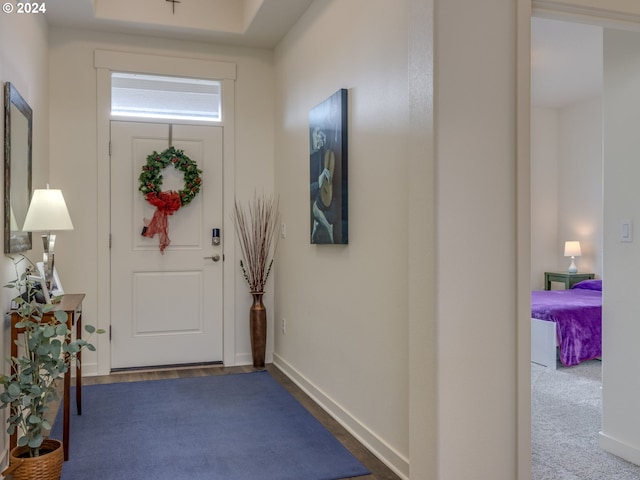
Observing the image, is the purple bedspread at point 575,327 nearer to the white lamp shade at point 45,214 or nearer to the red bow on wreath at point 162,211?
the red bow on wreath at point 162,211

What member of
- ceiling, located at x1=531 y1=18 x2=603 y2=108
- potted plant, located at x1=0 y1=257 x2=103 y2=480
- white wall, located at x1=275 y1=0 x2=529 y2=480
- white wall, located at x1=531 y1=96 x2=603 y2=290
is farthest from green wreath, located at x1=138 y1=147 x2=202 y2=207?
white wall, located at x1=531 y1=96 x2=603 y2=290

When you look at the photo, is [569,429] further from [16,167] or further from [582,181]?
[582,181]

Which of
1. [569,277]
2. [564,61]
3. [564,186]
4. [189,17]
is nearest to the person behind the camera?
[189,17]

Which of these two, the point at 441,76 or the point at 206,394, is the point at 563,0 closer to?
the point at 441,76

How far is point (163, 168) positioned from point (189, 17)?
3.87 feet

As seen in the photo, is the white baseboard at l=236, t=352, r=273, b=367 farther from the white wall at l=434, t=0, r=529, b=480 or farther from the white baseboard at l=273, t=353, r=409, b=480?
the white wall at l=434, t=0, r=529, b=480

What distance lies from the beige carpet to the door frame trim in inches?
97.0

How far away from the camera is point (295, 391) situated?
390cm

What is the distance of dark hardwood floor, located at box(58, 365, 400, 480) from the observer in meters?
2.66

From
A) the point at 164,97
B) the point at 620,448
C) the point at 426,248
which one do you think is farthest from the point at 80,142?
the point at 620,448

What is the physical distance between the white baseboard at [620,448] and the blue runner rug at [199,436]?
130 centimetres

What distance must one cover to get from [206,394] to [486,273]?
7.95ft

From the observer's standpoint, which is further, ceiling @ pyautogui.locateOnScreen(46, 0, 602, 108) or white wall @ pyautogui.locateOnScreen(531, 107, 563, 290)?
white wall @ pyautogui.locateOnScreen(531, 107, 563, 290)

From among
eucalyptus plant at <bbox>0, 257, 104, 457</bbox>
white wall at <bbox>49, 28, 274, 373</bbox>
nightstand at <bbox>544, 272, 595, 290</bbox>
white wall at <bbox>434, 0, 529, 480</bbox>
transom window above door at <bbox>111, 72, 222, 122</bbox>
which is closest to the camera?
white wall at <bbox>434, 0, 529, 480</bbox>
